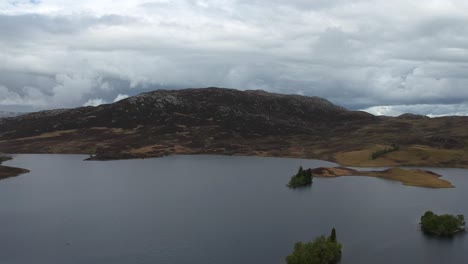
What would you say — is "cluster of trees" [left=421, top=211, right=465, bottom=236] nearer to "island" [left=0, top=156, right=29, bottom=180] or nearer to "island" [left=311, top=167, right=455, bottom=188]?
"island" [left=311, top=167, right=455, bottom=188]

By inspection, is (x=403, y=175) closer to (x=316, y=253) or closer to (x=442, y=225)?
(x=442, y=225)

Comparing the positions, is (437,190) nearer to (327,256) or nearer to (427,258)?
(427,258)

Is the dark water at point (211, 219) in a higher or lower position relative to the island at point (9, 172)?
lower

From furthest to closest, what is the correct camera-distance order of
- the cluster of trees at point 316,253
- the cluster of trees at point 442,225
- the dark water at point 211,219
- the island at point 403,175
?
the island at point 403,175 → the cluster of trees at point 442,225 → the dark water at point 211,219 → the cluster of trees at point 316,253

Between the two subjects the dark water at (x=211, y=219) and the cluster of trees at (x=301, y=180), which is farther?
the cluster of trees at (x=301, y=180)

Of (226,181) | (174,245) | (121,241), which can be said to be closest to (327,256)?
(174,245)

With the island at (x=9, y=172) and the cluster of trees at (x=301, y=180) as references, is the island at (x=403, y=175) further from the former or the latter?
the island at (x=9, y=172)

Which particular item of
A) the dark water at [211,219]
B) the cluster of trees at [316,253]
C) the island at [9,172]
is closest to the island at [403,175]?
the dark water at [211,219]
